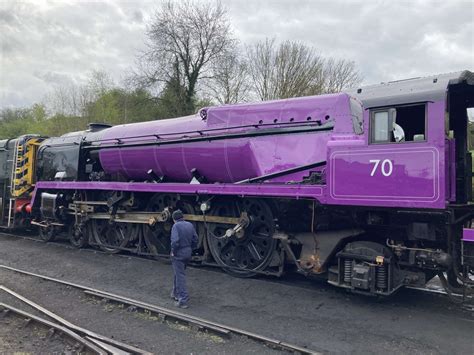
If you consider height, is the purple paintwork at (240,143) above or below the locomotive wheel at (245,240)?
above

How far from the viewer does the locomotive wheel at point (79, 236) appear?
457 inches

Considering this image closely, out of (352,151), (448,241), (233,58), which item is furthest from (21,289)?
(233,58)

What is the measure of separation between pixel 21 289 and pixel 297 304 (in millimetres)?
5230

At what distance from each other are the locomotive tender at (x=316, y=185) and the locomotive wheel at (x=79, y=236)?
0.70 meters

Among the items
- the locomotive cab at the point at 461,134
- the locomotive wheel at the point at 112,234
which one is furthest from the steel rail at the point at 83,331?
the locomotive cab at the point at 461,134

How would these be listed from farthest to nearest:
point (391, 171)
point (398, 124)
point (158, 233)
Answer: point (158, 233) < point (398, 124) < point (391, 171)

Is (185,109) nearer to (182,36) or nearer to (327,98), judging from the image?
(182,36)

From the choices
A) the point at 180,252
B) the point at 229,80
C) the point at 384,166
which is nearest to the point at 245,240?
the point at 180,252

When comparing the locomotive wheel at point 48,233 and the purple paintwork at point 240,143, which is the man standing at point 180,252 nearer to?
the purple paintwork at point 240,143

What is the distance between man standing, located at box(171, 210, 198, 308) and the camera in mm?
6663

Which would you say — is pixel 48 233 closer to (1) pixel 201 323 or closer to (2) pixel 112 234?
(2) pixel 112 234

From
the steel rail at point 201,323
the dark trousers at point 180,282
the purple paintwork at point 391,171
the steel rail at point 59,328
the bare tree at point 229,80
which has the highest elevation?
the bare tree at point 229,80

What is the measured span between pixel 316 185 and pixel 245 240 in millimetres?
2166

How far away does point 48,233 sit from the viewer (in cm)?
1283
